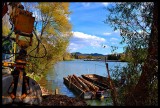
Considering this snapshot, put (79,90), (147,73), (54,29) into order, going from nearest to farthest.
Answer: (147,73), (79,90), (54,29)

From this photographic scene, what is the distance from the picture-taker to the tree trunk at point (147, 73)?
8.45m

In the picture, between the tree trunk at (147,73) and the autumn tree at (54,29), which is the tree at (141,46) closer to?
the tree trunk at (147,73)

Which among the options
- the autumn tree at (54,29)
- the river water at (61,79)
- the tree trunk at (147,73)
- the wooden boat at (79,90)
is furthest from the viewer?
the autumn tree at (54,29)

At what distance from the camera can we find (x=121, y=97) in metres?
9.64

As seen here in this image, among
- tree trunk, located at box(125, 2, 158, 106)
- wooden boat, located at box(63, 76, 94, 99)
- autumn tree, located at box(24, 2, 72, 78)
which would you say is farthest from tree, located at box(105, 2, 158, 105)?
autumn tree, located at box(24, 2, 72, 78)

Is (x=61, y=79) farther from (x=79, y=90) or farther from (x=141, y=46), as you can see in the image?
(x=141, y=46)

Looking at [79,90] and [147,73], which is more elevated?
[147,73]

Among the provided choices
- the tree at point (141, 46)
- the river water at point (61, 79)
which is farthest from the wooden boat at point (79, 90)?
the tree at point (141, 46)

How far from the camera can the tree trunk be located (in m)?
8.45

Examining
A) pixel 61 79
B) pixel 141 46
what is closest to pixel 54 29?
pixel 61 79

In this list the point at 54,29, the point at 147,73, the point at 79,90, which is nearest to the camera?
the point at 147,73

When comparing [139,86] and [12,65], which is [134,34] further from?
[12,65]

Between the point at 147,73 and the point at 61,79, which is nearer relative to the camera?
the point at 147,73

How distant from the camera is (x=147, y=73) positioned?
8.69 m
